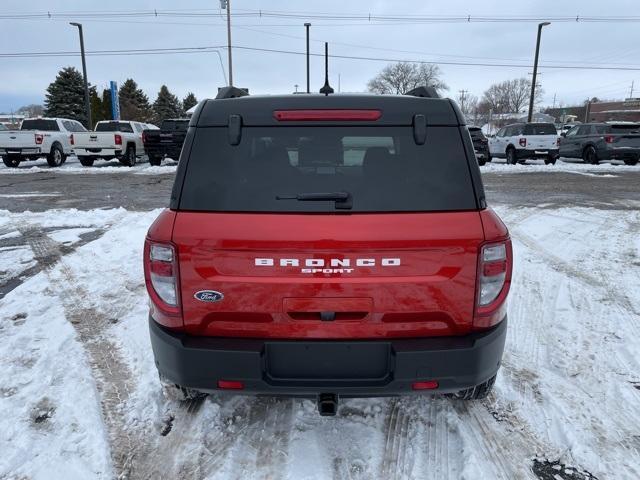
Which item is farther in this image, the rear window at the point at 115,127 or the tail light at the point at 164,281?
the rear window at the point at 115,127

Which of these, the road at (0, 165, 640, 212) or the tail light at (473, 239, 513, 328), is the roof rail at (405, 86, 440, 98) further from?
the road at (0, 165, 640, 212)

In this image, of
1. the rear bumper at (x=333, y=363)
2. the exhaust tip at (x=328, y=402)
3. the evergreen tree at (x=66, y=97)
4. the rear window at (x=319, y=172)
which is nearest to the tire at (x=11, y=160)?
the rear window at (x=319, y=172)

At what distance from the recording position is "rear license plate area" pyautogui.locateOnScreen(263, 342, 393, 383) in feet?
7.25

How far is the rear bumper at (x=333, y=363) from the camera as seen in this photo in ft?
7.25

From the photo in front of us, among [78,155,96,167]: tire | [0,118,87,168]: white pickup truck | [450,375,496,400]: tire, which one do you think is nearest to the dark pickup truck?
[78,155,96,167]: tire

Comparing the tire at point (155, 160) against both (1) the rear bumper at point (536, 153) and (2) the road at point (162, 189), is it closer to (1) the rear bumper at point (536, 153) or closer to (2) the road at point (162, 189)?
(2) the road at point (162, 189)

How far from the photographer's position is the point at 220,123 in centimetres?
234

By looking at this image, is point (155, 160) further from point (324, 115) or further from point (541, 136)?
point (324, 115)

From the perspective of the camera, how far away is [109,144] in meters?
19.2

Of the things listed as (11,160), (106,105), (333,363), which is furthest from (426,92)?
(106,105)

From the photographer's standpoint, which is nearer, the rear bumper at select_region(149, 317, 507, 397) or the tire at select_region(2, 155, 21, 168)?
the rear bumper at select_region(149, 317, 507, 397)

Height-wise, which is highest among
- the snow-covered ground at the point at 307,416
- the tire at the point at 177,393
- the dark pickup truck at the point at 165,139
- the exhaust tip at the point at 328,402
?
the dark pickup truck at the point at 165,139

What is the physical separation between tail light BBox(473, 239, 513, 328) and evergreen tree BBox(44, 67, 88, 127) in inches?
2352

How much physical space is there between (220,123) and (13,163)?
859 inches
